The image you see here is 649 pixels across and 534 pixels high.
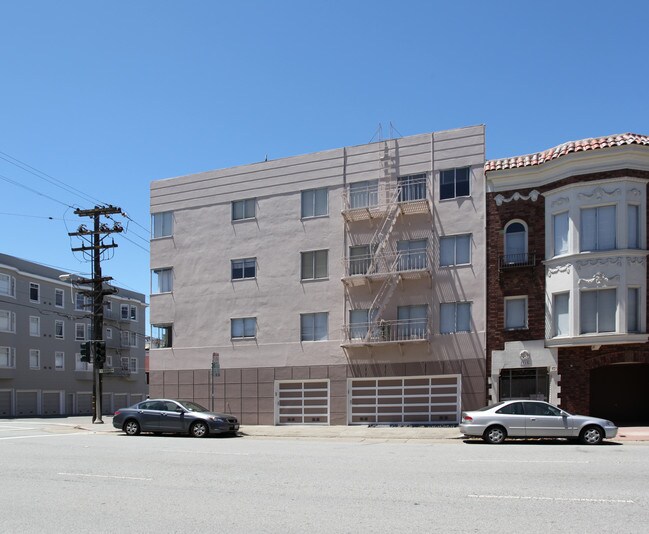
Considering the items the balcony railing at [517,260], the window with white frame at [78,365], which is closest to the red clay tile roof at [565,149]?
the balcony railing at [517,260]

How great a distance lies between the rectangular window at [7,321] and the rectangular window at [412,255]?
120 feet

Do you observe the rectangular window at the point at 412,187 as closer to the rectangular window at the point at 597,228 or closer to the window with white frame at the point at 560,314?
the rectangular window at the point at 597,228

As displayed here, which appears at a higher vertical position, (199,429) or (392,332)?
(392,332)

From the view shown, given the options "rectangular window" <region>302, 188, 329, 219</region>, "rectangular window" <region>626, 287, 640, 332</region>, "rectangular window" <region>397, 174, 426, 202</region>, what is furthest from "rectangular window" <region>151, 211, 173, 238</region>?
"rectangular window" <region>626, 287, 640, 332</region>

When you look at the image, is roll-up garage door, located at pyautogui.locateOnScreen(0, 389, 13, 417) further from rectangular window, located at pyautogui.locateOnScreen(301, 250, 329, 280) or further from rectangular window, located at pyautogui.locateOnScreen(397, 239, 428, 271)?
rectangular window, located at pyautogui.locateOnScreen(397, 239, 428, 271)

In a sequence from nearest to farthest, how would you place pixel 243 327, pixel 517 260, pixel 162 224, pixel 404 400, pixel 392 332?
pixel 517 260 → pixel 392 332 → pixel 404 400 → pixel 243 327 → pixel 162 224

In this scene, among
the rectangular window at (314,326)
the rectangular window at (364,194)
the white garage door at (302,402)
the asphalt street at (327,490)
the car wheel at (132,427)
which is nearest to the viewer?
the asphalt street at (327,490)

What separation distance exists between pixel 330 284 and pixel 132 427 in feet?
33.4

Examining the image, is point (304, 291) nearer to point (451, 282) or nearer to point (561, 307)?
point (451, 282)

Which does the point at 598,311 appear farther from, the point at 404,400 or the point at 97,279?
the point at 97,279

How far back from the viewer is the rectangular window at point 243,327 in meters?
31.2

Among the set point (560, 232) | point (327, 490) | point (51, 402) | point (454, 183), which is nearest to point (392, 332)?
point (454, 183)

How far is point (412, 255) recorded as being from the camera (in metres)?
28.2

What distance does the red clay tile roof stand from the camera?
78.3 feet
